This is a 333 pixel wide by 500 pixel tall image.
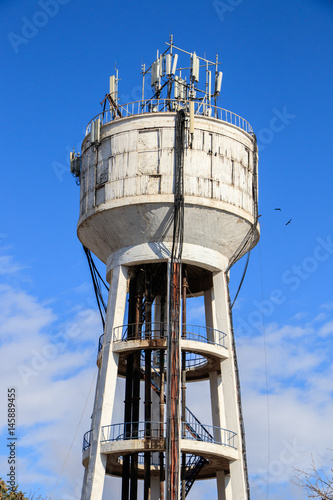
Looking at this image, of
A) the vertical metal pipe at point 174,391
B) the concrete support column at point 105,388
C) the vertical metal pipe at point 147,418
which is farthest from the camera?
the vertical metal pipe at point 147,418

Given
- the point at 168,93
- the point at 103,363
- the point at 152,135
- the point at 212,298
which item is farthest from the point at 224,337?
the point at 168,93

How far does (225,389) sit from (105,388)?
4.65 m

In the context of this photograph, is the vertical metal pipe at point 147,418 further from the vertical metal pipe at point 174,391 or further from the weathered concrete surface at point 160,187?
the weathered concrete surface at point 160,187

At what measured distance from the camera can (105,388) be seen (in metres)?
33.1

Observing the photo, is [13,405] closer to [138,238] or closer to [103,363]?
[103,363]

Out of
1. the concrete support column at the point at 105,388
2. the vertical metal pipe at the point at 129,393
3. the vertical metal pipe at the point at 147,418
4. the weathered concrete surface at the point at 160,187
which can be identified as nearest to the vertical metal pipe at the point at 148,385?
the vertical metal pipe at the point at 147,418

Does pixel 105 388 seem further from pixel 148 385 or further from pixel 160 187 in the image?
pixel 160 187

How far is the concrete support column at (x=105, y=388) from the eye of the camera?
3180 centimetres

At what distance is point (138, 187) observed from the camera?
33.9 metres

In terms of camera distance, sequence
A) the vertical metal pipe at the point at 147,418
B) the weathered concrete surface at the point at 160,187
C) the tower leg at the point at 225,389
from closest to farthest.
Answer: the tower leg at the point at 225,389 → the weathered concrete surface at the point at 160,187 → the vertical metal pipe at the point at 147,418

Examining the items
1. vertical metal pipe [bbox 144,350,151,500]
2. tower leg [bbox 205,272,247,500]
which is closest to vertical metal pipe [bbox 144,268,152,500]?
vertical metal pipe [bbox 144,350,151,500]

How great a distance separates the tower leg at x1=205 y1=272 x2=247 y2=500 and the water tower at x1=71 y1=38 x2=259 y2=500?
1.7 inches

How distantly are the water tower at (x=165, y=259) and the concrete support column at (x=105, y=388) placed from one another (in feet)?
0.15

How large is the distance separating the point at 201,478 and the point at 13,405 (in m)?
9.26
